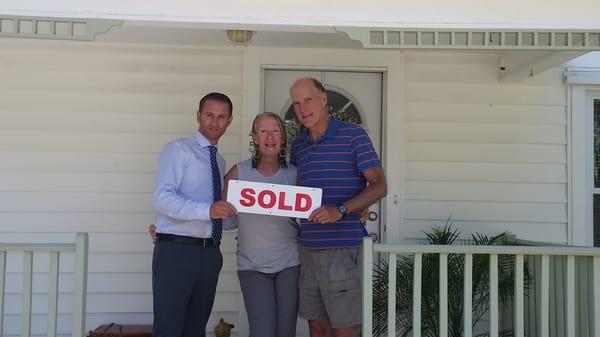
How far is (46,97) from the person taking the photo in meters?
4.41

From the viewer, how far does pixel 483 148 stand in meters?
4.57

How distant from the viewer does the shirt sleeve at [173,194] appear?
289 cm

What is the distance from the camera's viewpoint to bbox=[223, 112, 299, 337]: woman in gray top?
2984 millimetres

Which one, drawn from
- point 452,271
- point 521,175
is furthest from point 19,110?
point 521,175

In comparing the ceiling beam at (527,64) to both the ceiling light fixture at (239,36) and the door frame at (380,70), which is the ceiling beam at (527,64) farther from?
the ceiling light fixture at (239,36)

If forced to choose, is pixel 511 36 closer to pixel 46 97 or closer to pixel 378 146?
pixel 378 146

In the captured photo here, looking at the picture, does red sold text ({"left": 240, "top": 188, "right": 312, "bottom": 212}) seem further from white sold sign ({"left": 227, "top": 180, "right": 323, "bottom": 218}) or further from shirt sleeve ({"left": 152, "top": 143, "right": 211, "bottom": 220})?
shirt sleeve ({"left": 152, "top": 143, "right": 211, "bottom": 220})

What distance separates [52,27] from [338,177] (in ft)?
5.50

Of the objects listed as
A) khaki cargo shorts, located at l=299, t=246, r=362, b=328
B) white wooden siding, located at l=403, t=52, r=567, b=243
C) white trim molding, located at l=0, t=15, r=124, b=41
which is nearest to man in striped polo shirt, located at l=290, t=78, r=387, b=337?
khaki cargo shorts, located at l=299, t=246, r=362, b=328

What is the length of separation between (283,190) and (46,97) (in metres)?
2.49

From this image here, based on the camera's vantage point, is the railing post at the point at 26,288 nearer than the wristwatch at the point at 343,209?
No

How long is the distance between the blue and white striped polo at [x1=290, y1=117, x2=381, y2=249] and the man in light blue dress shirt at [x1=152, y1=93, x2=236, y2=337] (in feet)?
1.60

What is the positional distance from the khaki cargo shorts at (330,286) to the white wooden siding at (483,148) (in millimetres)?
1589

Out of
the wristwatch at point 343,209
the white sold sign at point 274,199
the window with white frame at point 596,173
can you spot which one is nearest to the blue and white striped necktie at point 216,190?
the white sold sign at point 274,199
